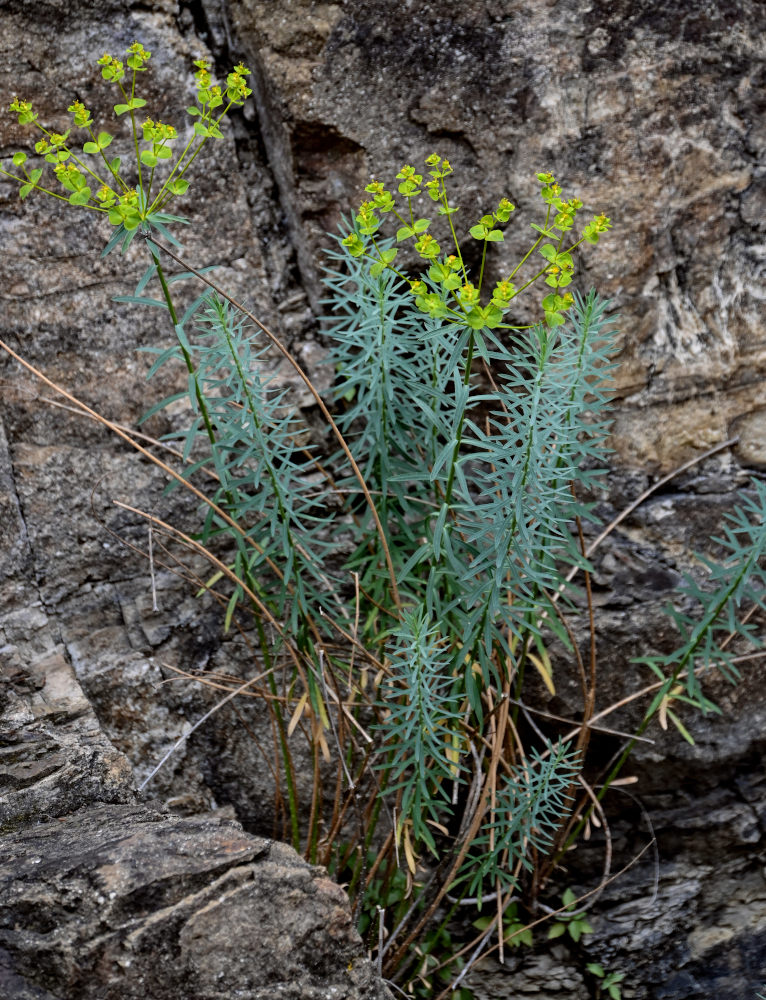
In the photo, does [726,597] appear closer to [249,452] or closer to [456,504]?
[456,504]

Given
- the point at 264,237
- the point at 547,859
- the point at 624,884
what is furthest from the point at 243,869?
the point at 264,237

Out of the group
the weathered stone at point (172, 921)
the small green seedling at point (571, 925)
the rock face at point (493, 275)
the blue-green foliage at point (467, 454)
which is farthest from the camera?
the small green seedling at point (571, 925)

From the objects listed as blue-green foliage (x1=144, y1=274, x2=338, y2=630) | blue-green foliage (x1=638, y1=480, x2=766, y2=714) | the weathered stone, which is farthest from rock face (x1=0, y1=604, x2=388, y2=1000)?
blue-green foliage (x1=638, y1=480, x2=766, y2=714)

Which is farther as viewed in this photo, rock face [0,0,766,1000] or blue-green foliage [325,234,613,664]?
rock face [0,0,766,1000]

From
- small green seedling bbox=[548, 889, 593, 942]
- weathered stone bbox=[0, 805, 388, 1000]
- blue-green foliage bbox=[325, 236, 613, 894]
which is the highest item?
blue-green foliage bbox=[325, 236, 613, 894]

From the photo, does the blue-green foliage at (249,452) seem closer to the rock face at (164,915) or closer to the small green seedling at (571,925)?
the rock face at (164,915)

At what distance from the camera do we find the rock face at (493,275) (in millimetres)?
2145

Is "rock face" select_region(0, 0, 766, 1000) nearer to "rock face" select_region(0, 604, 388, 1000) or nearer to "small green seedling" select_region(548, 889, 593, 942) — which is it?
"small green seedling" select_region(548, 889, 593, 942)

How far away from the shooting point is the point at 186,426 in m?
2.23

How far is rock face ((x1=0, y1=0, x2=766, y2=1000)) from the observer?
2145mm

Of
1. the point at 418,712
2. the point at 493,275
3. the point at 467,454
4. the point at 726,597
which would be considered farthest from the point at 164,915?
the point at 493,275

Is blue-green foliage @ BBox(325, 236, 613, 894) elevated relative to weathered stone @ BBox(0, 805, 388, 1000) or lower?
elevated

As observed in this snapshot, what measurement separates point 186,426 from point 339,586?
553mm

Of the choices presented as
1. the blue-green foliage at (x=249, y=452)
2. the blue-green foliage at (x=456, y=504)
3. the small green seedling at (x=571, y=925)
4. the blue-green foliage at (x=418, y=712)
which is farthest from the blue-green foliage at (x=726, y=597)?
the blue-green foliage at (x=249, y=452)
